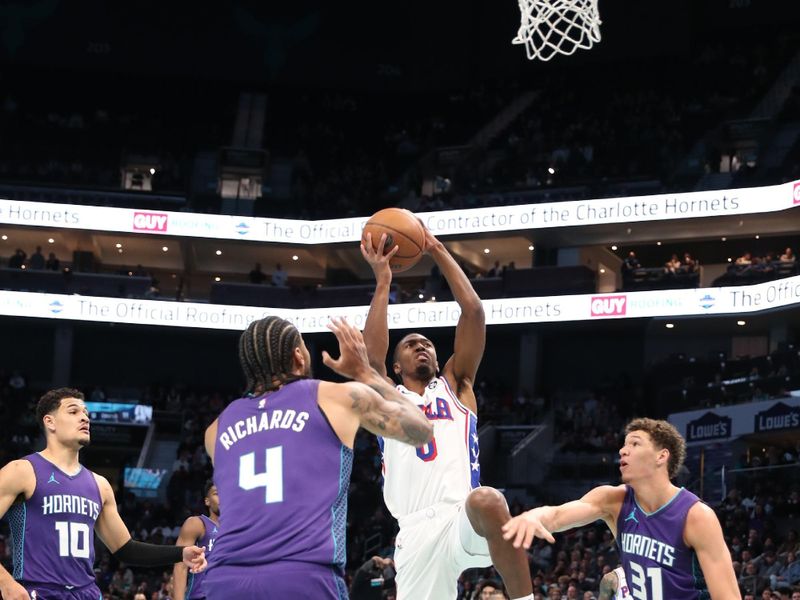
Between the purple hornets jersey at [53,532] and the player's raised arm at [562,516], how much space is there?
2822mm

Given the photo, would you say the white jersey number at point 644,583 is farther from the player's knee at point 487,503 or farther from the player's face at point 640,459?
the player's knee at point 487,503

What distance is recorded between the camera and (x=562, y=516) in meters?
6.70

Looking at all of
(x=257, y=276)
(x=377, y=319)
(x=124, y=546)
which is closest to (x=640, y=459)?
(x=377, y=319)

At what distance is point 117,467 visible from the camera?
35.8 metres

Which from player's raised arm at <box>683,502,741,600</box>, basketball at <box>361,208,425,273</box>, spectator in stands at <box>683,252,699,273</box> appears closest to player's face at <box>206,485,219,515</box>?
basketball at <box>361,208,425,273</box>

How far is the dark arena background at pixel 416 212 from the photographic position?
104 feet

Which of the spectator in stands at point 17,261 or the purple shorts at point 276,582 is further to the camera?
the spectator in stands at point 17,261

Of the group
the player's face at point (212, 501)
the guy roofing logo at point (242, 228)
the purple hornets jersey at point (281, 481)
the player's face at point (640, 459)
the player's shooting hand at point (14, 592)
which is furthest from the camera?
the guy roofing logo at point (242, 228)

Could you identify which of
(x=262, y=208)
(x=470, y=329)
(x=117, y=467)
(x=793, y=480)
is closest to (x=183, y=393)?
(x=117, y=467)

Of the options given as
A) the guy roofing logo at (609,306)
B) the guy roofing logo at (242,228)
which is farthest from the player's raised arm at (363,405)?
the guy roofing logo at (242,228)

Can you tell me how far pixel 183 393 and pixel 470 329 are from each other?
31459 mm

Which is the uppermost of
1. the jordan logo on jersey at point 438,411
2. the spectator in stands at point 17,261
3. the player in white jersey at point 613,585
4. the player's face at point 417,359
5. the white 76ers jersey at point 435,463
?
the spectator in stands at point 17,261

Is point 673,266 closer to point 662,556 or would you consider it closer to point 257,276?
point 257,276

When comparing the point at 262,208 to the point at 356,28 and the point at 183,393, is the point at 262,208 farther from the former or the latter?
the point at 356,28
